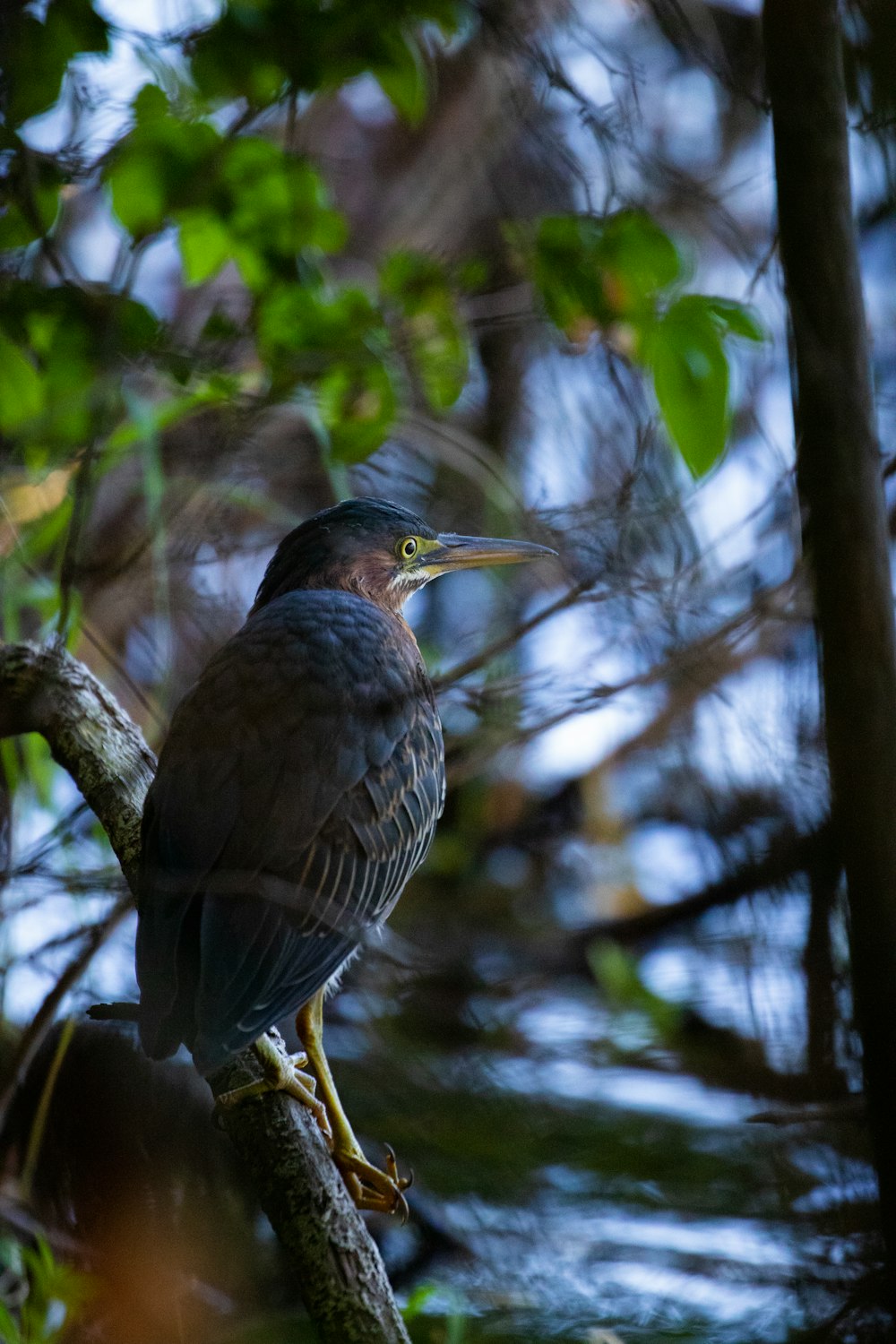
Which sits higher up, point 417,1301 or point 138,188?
point 138,188

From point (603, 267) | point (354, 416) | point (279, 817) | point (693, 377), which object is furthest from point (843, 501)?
point (354, 416)

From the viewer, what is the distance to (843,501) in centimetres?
107

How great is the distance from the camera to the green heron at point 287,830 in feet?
7.02

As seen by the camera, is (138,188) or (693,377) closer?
(693,377)

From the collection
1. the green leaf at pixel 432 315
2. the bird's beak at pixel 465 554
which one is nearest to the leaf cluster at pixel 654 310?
the green leaf at pixel 432 315

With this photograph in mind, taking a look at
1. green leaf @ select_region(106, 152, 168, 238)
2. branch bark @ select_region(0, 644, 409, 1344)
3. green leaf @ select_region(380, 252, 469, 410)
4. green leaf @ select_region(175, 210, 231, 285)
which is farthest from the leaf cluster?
branch bark @ select_region(0, 644, 409, 1344)

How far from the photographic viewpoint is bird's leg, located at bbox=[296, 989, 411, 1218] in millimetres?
2508

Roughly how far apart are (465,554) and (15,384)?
4.11 feet

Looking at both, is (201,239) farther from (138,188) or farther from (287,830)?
(287,830)

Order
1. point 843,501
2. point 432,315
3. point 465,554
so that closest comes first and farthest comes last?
point 843,501 → point 465,554 → point 432,315

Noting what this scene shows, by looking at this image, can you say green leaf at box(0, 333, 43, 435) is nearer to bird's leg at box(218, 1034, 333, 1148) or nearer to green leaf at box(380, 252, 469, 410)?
green leaf at box(380, 252, 469, 410)

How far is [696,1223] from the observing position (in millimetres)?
2982

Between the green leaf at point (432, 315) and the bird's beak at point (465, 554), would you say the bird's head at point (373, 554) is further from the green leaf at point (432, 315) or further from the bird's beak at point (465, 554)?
the green leaf at point (432, 315)

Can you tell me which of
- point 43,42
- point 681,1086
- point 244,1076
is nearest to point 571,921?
point 681,1086
